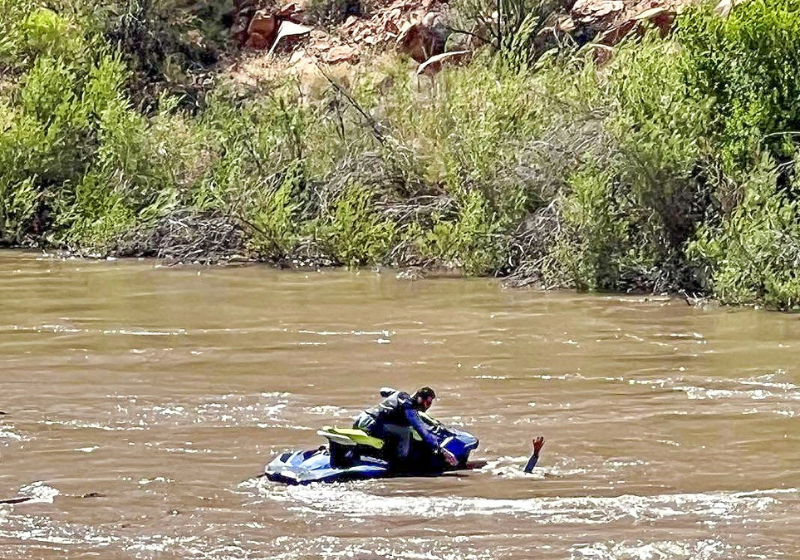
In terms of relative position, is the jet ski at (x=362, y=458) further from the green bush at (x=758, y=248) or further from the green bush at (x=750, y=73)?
the green bush at (x=750, y=73)

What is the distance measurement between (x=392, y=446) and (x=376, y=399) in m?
2.76

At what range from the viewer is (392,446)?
33.8ft

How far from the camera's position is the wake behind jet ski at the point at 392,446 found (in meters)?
10.2

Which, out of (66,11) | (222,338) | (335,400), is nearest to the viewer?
(335,400)

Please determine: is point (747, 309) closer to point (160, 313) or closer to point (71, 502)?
point (160, 313)

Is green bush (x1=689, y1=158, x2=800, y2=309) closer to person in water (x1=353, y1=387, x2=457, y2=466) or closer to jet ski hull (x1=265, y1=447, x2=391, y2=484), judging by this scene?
person in water (x1=353, y1=387, x2=457, y2=466)

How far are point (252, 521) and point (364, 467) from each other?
4.48 ft

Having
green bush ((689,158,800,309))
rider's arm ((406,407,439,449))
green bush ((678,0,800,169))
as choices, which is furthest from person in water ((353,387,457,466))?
green bush ((678,0,800,169))

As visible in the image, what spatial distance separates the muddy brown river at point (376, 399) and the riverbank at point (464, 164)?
1387 mm

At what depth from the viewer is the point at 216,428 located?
11.8m

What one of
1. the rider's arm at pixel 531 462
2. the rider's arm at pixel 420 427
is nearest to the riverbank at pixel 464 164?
the rider's arm at pixel 531 462

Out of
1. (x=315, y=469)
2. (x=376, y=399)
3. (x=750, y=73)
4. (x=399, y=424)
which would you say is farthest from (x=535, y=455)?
(x=750, y=73)

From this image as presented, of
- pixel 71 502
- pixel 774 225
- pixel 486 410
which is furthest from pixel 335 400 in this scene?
pixel 774 225

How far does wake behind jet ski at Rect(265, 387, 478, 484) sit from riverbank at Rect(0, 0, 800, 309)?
8925mm
